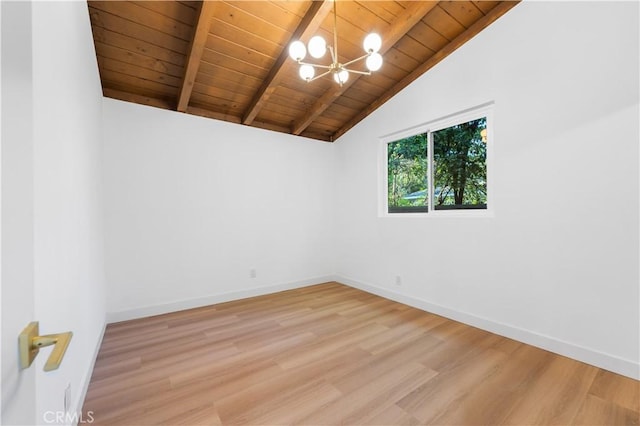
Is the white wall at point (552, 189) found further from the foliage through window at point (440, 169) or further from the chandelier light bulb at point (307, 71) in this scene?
the chandelier light bulb at point (307, 71)

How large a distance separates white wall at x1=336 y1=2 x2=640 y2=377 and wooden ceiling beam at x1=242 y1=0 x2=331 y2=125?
5.17ft

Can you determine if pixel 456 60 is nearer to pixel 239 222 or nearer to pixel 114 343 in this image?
pixel 239 222

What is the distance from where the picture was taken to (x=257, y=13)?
2.35m

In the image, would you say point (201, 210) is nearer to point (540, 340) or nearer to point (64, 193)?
point (64, 193)

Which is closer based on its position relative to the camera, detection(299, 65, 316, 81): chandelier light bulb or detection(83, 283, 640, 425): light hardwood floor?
detection(83, 283, 640, 425): light hardwood floor

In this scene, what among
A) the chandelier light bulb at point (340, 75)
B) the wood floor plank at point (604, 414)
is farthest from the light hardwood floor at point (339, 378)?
the chandelier light bulb at point (340, 75)

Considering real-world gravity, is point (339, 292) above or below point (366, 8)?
below

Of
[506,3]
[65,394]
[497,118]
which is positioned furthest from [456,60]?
[65,394]

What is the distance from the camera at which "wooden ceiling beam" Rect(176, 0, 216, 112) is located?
6.89 feet

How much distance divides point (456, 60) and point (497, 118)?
0.84m

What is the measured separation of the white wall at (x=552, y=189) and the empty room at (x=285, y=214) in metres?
0.02

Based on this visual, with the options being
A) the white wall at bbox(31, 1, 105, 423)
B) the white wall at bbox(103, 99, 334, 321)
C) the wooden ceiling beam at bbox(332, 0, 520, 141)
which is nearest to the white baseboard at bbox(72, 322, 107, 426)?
the white wall at bbox(31, 1, 105, 423)

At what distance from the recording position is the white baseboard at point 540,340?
1894 mm

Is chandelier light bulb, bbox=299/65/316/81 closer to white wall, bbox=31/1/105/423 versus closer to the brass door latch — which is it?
white wall, bbox=31/1/105/423
